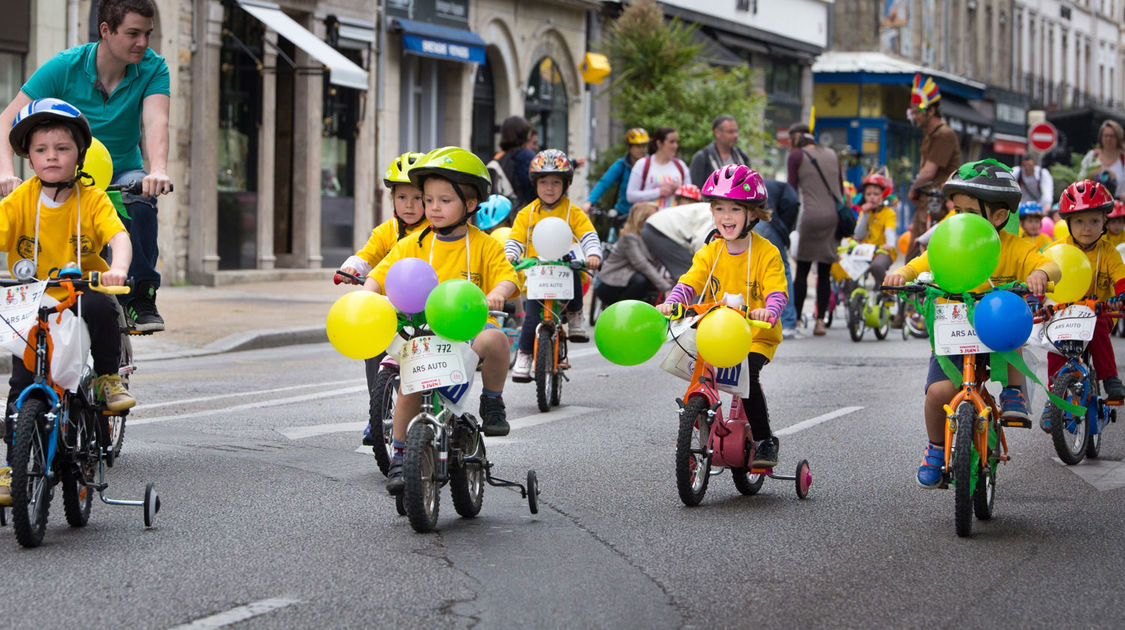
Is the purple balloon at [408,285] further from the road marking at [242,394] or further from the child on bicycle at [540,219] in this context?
the child on bicycle at [540,219]

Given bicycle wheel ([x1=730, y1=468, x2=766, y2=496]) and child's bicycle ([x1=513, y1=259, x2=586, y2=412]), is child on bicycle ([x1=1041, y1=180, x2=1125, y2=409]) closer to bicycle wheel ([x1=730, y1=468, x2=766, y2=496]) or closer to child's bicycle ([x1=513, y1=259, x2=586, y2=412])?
bicycle wheel ([x1=730, y1=468, x2=766, y2=496])

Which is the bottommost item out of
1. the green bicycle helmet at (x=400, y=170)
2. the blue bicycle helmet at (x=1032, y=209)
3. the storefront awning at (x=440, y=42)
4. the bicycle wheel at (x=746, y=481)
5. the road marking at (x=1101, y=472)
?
the road marking at (x=1101, y=472)

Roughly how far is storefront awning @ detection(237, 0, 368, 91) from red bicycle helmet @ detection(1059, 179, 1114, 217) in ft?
46.1

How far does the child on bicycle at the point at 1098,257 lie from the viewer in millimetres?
8469

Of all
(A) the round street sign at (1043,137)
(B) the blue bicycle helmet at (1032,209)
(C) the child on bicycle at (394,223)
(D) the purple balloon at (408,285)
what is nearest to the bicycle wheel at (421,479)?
(D) the purple balloon at (408,285)

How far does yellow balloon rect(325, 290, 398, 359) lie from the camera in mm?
6020

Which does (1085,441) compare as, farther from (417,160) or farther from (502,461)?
(417,160)

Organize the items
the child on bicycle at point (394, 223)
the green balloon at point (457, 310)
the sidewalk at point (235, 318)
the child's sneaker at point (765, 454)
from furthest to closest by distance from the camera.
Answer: the sidewalk at point (235, 318) < the child on bicycle at point (394, 223) < the child's sneaker at point (765, 454) < the green balloon at point (457, 310)

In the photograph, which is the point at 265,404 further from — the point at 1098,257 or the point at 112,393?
the point at 1098,257

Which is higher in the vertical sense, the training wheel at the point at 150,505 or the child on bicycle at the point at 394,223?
the child on bicycle at the point at 394,223

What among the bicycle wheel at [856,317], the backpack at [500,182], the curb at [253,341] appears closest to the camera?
the curb at [253,341]

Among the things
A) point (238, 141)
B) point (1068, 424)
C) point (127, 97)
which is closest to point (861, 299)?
point (1068, 424)

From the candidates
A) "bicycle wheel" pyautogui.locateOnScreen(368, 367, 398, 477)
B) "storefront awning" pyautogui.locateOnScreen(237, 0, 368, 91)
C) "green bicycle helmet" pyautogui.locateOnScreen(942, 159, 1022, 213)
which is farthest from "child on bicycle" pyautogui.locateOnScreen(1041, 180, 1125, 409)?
"storefront awning" pyautogui.locateOnScreen(237, 0, 368, 91)

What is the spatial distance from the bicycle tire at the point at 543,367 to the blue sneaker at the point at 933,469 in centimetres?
383
